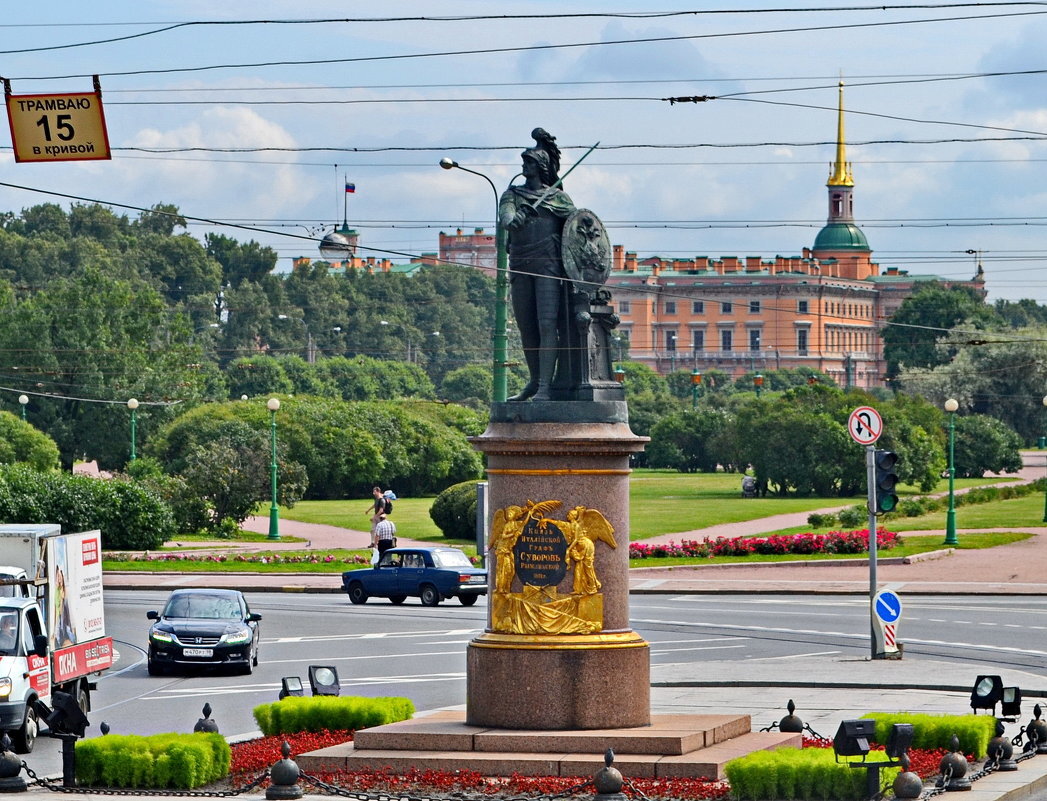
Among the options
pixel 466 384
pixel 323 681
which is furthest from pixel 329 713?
pixel 466 384

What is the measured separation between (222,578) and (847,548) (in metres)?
15.1

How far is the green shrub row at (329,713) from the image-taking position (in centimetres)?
1850

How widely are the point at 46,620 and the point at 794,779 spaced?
1055 centimetres

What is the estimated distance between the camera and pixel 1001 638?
1226 inches

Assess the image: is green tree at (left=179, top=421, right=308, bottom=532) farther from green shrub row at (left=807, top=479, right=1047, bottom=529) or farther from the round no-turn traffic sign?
the round no-turn traffic sign

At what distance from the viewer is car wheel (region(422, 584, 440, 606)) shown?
128 ft

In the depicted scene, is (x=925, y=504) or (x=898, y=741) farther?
(x=925, y=504)

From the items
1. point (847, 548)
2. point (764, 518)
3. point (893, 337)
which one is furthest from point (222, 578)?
point (893, 337)

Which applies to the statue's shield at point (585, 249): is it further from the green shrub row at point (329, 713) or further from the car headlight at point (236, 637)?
the car headlight at point (236, 637)

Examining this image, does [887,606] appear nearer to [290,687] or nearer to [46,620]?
[290,687]

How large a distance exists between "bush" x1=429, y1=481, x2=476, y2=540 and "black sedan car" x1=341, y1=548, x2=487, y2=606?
13783 mm

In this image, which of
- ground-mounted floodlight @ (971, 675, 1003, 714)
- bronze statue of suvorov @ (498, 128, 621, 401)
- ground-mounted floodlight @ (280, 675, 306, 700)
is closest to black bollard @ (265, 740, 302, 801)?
ground-mounted floodlight @ (280, 675, 306, 700)

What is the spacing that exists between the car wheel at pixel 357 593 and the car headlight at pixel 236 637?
11.7 meters

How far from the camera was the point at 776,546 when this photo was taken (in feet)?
158
